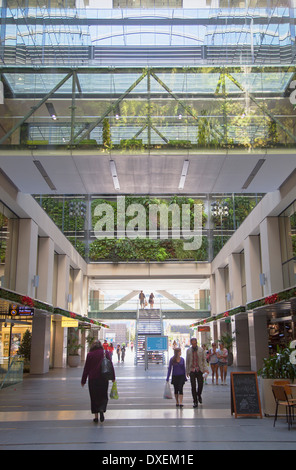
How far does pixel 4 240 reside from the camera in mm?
17359

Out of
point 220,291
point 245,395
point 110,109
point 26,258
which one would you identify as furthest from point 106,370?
point 220,291

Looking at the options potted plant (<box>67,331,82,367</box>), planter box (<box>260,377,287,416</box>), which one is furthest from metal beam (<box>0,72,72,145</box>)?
potted plant (<box>67,331,82,367</box>)

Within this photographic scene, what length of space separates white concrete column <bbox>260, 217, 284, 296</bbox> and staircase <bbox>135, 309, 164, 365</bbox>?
54.7ft

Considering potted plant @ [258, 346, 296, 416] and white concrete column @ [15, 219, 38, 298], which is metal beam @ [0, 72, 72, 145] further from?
potted plant @ [258, 346, 296, 416]

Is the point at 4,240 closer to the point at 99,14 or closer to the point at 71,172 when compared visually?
the point at 71,172

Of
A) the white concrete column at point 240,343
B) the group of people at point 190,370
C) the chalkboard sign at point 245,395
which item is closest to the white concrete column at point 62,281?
the white concrete column at point 240,343

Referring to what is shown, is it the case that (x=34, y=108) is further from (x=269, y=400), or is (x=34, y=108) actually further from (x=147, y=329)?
(x=147, y=329)

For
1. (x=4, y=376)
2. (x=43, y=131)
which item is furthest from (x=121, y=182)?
(x=4, y=376)

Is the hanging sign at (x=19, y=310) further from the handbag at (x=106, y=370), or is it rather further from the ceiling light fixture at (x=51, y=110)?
the handbag at (x=106, y=370)

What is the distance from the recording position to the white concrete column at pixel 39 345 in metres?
21.9

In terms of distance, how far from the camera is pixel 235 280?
26.1 metres

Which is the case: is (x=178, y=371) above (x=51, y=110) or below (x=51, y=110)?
below

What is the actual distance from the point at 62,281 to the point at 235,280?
32.6 feet

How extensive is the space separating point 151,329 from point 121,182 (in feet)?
76.8
